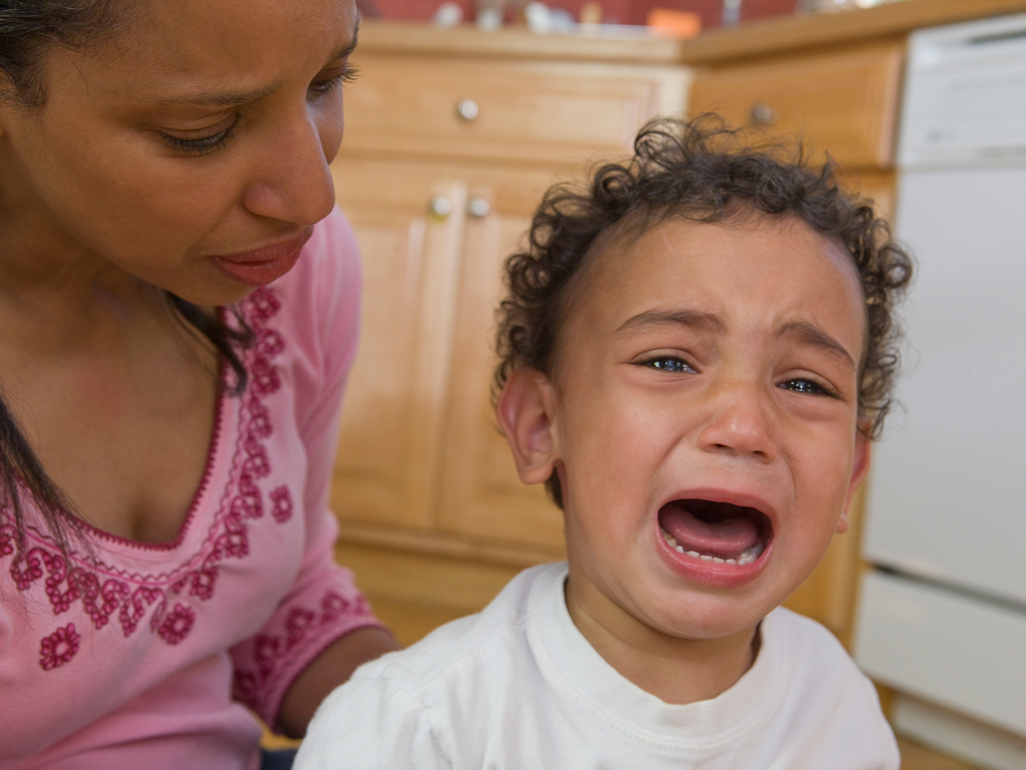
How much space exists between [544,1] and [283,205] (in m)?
2.50

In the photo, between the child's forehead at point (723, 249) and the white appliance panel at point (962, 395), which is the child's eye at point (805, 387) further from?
the white appliance panel at point (962, 395)

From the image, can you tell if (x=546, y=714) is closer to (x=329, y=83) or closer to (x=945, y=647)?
(x=329, y=83)

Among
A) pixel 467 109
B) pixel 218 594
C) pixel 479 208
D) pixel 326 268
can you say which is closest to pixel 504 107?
pixel 467 109

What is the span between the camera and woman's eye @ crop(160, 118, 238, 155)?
1.96 feet

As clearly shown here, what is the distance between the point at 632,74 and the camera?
6.66 ft

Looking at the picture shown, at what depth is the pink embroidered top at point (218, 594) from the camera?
26.4 inches

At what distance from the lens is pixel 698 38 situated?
6.42 ft

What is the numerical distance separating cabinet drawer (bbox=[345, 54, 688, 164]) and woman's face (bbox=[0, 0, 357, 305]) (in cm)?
140

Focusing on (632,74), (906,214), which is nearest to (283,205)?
(906,214)

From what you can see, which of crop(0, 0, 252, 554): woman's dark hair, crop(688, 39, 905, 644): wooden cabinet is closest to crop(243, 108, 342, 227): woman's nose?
crop(0, 0, 252, 554): woman's dark hair

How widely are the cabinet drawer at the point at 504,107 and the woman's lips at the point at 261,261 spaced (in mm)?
1380

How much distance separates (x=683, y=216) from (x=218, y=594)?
0.45 meters

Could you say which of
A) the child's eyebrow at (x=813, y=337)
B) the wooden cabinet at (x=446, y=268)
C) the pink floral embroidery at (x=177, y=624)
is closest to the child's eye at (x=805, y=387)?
the child's eyebrow at (x=813, y=337)

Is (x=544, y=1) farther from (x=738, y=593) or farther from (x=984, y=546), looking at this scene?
(x=738, y=593)
